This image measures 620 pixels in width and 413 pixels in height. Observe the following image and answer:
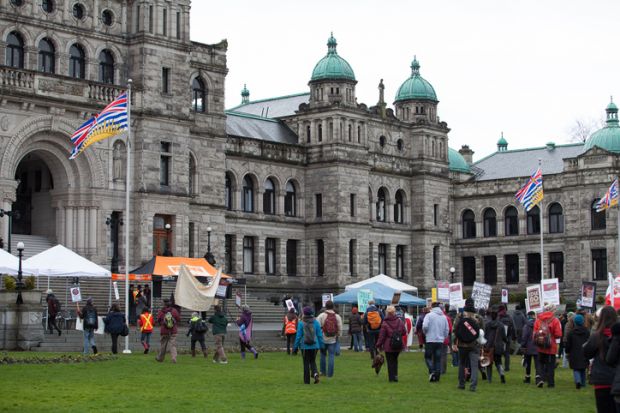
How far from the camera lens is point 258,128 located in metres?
71.7

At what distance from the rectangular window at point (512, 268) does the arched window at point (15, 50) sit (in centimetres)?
4418

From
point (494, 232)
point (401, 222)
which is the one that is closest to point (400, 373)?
point (401, 222)

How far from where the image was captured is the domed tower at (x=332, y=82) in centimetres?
7019

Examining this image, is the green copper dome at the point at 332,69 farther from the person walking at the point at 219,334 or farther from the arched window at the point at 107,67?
the person walking at the point at 219,334

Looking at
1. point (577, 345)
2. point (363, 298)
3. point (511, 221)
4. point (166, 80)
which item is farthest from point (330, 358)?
point (511, 221)

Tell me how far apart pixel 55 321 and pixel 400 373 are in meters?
14.7

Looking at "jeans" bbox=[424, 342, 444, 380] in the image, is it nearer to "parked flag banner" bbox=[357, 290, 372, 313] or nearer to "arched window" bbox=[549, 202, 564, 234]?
"parked flag banner" bbox=[357, 290, 372, 313]

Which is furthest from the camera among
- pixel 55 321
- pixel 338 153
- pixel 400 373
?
pixel 338 153

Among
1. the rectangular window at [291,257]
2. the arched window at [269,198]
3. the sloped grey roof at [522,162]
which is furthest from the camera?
the sloped grey roof at [522,162]

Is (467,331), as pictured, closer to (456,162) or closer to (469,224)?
(469,224)

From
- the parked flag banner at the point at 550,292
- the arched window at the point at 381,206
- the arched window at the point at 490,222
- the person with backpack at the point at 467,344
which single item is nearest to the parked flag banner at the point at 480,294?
the parked flag banner at the point at 550,292

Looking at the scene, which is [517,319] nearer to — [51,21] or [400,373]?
[400,373]

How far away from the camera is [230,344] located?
1692 inches

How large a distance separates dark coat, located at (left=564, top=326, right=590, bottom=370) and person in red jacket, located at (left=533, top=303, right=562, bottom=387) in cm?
86
